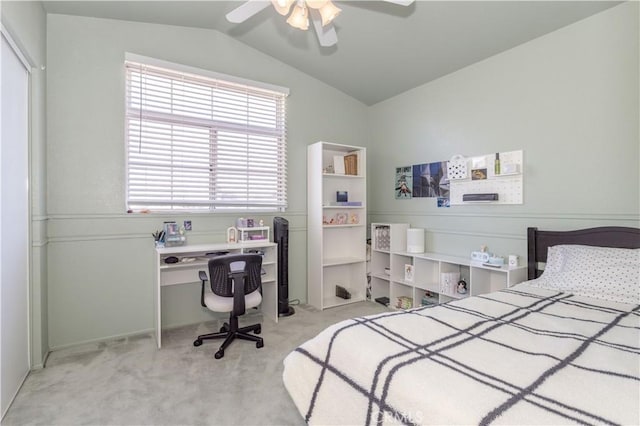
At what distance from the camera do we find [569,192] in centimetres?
263

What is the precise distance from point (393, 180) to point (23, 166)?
3661 mm

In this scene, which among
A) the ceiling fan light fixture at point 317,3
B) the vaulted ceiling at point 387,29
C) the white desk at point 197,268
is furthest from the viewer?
the white desk at point 197,268

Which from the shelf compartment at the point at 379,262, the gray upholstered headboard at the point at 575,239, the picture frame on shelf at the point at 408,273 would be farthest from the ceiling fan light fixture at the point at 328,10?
the shelf compartment at the point at 379,262

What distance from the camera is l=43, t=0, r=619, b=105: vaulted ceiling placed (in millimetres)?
2576

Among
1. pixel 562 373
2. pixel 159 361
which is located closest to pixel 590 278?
pixel 562 373

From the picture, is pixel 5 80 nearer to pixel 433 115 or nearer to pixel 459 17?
pixel 459 17

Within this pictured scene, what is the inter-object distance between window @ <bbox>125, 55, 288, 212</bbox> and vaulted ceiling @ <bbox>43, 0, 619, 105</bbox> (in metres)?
0.46

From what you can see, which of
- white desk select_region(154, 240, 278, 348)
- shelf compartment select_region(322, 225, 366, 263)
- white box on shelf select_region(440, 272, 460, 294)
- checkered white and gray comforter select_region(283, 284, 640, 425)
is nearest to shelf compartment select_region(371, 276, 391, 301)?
shelf compartment select_region(322, 225, 366, 263)

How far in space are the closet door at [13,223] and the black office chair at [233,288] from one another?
3.86 ft

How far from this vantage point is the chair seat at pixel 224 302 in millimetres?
2678

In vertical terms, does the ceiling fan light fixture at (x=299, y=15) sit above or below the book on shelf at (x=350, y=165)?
above

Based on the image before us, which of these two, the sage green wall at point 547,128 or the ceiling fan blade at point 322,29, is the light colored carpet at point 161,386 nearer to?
the sage green wall at point 547,128

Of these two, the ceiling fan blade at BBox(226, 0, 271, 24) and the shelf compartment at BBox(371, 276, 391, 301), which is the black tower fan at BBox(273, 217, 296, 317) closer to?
the shelf compartment at BBox(371, 276, 391, 301)

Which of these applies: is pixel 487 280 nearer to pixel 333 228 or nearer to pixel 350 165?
pixel 333 228
